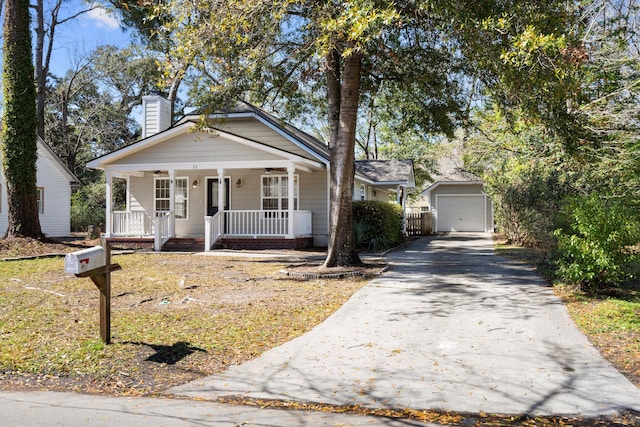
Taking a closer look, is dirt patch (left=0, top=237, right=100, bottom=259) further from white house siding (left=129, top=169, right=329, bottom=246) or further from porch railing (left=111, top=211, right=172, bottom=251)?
white house siding (left=129, top=169, right=329, bottom=246)

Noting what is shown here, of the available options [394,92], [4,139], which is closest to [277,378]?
[394,92]

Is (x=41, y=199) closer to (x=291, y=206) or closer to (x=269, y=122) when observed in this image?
(x=269, y=122)

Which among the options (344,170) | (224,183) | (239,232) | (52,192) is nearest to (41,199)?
(52,192)

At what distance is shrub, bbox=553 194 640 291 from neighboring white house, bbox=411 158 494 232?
72.4ft

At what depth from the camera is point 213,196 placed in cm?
2019

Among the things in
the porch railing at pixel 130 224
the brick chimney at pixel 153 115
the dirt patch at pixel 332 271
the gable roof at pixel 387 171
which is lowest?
the dirt patch at pixel 332 271

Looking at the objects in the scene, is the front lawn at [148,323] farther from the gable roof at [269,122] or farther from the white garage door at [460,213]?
the white garage door at [460,213]

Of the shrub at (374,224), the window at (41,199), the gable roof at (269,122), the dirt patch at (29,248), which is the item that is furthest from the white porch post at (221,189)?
the window at (41,199)

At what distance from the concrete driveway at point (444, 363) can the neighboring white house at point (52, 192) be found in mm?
22362

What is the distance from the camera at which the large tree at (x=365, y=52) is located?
855cm

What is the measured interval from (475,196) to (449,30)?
72.6 ft

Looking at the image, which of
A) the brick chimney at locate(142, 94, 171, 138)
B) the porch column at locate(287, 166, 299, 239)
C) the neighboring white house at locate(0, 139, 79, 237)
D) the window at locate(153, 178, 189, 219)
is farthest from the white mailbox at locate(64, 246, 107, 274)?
the neighboring white house at locate(0, 139, 79, 237)

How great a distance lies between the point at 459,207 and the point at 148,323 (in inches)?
1049

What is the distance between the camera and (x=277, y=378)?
5.08 metres
